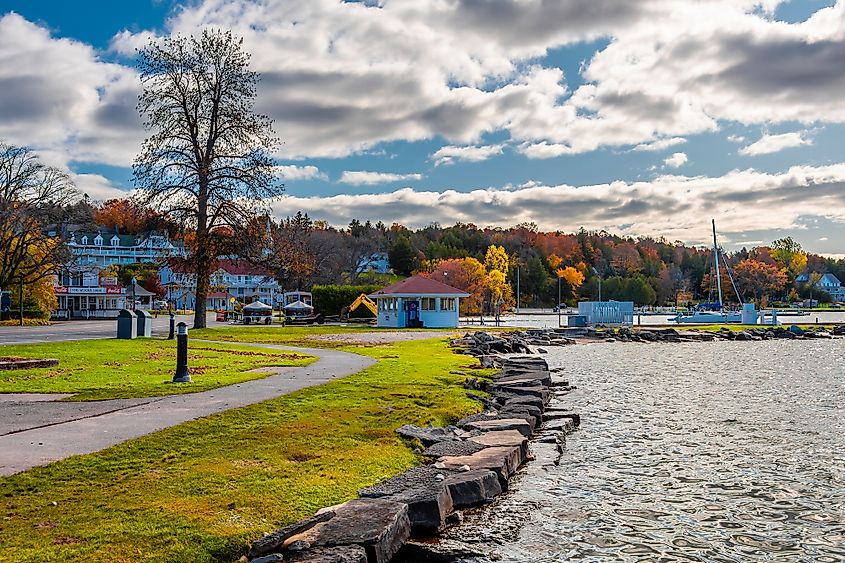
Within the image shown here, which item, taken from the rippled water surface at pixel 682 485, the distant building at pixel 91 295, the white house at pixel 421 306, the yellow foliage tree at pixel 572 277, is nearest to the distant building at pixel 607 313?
the white house at pixel 421 306

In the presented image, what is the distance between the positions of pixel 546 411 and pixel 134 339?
807 inches

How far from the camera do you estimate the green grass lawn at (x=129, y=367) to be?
14.7m

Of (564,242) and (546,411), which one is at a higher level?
(564,242)

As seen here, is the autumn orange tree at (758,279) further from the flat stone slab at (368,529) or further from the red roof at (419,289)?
the flat stone slab at (368,529)

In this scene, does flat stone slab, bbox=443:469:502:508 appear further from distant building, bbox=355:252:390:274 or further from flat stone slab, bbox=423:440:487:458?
distant building, bbox=355:252:390:274

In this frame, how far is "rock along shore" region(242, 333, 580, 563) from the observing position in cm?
622

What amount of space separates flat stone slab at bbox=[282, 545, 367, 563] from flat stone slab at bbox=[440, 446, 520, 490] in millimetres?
3528

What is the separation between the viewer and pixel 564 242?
152625 mm

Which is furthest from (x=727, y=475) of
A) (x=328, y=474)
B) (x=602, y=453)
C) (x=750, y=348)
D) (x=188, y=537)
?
(x=750, y=348)

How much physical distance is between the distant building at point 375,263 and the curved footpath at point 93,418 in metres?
102

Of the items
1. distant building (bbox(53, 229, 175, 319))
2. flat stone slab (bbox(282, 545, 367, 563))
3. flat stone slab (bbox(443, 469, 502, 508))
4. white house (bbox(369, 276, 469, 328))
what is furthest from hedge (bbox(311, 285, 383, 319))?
flat stone slab (bbox(282, 545, 367, 563))

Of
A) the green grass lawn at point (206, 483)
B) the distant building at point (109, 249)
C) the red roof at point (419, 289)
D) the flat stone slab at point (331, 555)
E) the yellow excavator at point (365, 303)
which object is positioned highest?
the distant building at point (109, 249)

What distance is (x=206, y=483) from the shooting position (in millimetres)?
7641

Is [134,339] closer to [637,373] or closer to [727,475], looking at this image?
[637,373]
